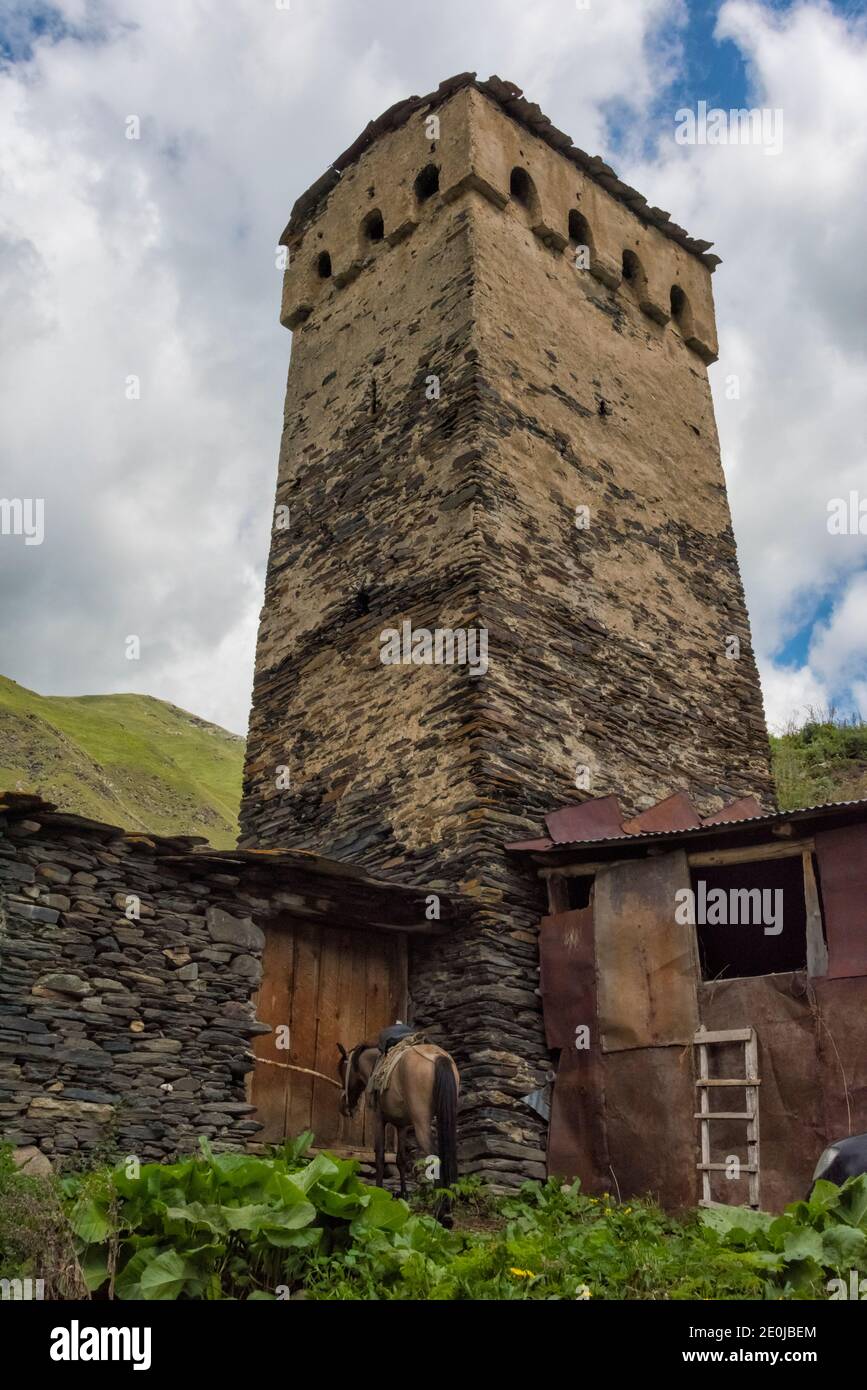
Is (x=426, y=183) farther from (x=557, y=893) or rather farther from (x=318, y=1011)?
(x=318, y=1011)

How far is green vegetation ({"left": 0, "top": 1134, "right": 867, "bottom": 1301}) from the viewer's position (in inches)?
217

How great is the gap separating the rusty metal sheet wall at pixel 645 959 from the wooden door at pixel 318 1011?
198cm

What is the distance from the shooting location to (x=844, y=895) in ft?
A: 29.3

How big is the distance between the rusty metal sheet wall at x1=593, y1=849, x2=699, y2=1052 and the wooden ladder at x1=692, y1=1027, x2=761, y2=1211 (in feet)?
0.78

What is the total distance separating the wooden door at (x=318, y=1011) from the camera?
32.2 feet

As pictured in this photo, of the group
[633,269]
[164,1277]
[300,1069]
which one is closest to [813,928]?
[300,1069]

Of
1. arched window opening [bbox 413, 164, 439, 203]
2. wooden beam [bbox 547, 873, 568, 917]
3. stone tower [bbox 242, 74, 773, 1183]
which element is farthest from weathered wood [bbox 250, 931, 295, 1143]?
arched window opening [bbox 413, 164, 439, 203]

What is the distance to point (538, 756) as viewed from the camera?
11.5 meters

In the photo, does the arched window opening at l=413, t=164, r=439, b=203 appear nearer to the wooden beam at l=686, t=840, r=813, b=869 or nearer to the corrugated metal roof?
the corrugated metal roof

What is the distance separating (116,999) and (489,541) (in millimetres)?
5812

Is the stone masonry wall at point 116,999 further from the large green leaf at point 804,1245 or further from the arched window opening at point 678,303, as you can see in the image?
the arched window opening at point 678,303

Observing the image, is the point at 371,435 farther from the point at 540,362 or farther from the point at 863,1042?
the point at 863,1042
